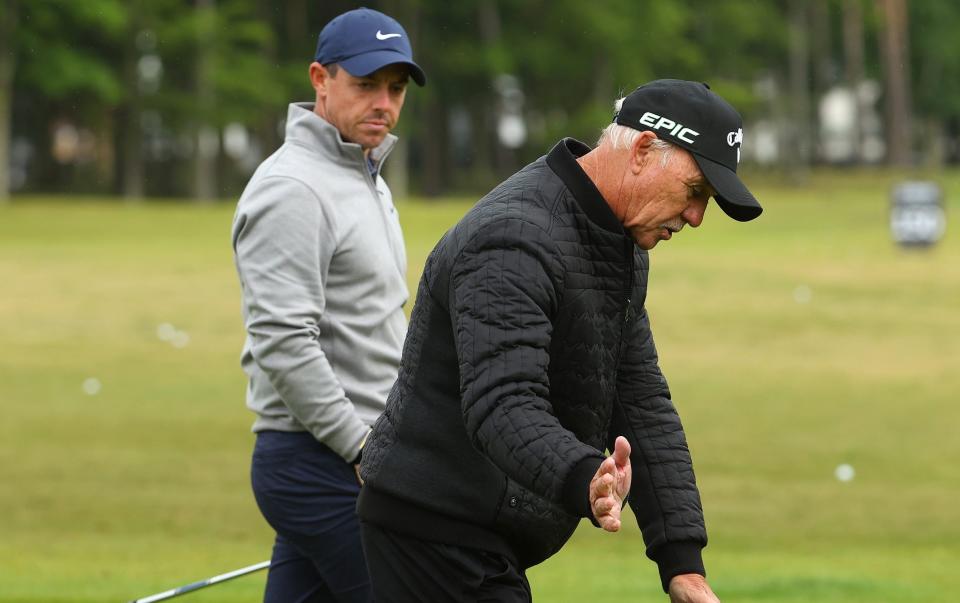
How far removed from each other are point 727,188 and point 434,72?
64931 millimetres

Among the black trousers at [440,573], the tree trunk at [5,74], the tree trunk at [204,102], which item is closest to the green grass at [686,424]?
the black trousers at [440,573]

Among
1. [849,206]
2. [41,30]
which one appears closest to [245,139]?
[41,30]

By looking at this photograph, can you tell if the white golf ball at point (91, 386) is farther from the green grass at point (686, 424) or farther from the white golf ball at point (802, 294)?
the white golf ball at point (802, 294)

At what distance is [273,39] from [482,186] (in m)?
10.0

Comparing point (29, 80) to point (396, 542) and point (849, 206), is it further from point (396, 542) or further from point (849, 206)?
point (396, 542)

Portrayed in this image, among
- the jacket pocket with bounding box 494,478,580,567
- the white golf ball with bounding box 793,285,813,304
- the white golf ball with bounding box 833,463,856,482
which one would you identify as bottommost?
the white golf ball with bounding box 793,285,813,304

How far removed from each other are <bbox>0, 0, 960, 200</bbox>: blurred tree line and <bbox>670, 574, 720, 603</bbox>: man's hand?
48.4m

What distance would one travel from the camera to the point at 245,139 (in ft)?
276

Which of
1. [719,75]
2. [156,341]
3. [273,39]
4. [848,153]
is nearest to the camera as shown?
[156,341]

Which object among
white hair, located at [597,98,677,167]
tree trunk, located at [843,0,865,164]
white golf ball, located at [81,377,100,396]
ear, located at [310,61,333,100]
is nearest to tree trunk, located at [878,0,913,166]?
tree trunk, located at [843,0,865,164]

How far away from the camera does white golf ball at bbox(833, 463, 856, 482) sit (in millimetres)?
12070

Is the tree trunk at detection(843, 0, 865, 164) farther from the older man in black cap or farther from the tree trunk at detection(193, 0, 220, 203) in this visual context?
the older man in black cap

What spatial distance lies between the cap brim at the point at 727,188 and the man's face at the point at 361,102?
5.57ft

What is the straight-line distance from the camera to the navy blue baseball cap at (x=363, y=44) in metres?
5.02
